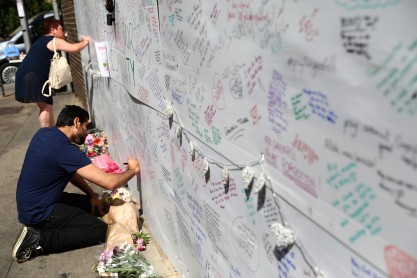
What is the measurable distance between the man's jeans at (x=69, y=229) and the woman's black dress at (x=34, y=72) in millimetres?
2327

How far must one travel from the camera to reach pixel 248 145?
1780 millimetres

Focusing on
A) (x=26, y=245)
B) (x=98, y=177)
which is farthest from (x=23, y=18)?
(x=98, y=177)

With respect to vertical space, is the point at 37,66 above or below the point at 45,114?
above

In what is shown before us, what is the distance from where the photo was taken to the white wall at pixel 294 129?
3.43ft

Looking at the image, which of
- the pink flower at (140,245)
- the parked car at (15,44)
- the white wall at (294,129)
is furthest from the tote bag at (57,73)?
the parked car at (15,44)

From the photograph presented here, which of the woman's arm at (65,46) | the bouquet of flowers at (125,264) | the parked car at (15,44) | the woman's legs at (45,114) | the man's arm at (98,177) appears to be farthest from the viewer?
the parked car at (15,44)

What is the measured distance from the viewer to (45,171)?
3658 mm

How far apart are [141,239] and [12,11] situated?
20.7 meters

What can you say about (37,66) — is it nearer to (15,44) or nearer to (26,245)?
(26,245)

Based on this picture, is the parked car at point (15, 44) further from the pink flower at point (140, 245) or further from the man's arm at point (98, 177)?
the pink flower at point (140, 245)

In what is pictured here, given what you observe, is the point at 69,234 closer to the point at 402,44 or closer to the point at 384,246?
A: the point at 384,246

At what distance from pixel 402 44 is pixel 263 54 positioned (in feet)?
2.07

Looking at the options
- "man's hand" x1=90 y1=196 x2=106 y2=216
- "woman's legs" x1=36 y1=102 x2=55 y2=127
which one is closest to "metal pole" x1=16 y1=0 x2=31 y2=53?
"woman's legs" x1=36 y1=102 x2=55 y2=127

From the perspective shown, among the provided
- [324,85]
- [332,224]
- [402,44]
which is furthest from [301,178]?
[402,44]
